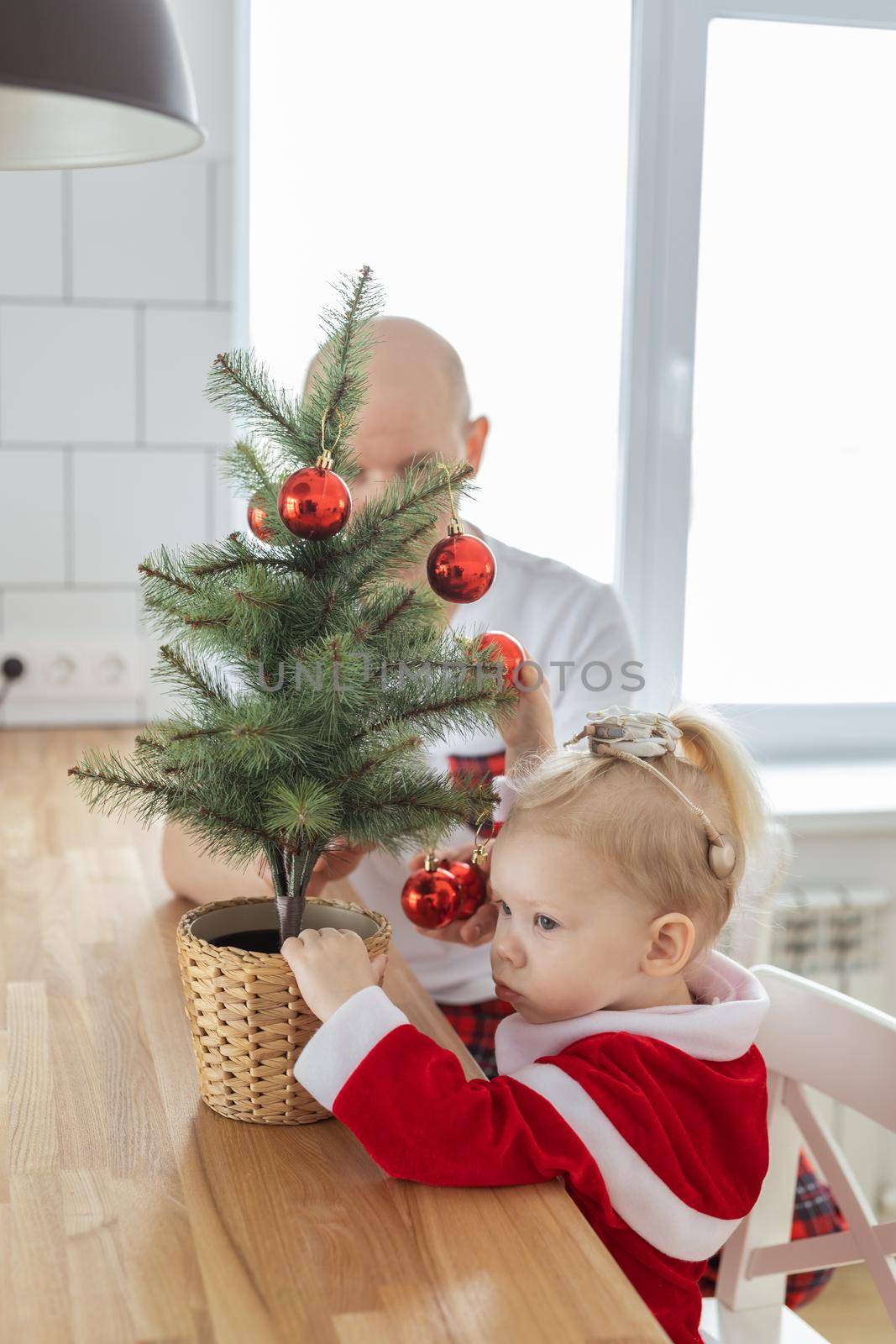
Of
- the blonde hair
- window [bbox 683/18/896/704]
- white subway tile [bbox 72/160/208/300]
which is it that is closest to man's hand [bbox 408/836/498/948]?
the blonde hair

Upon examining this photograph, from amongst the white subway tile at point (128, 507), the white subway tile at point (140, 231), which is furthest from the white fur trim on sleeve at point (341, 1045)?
the white subway tile at point (140, 231)

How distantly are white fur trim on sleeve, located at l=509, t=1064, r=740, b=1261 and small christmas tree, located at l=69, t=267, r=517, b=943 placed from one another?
17 centimetres

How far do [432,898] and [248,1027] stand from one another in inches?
8.5

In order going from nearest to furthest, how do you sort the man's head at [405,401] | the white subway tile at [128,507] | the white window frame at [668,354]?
the man's head at [405,401] < the white subway tile at [128,507] < the white window frame at [668,354]

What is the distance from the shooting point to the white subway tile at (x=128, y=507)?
81.9 inches

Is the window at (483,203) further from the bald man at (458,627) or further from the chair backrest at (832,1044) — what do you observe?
the chair backrest at (832,1044)

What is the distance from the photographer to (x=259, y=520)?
2.52ft

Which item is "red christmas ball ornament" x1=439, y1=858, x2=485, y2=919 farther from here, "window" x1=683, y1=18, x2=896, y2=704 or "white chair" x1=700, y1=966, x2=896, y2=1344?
"window" x1=683, y1=18, x2=896, y2=704

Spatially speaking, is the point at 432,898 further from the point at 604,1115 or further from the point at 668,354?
the point at 668,354

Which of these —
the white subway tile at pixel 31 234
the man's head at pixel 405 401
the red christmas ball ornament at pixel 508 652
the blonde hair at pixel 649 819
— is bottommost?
the blonde hair at pixel 649 819

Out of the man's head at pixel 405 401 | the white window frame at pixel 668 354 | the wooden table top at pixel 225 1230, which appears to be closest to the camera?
the wooden table top at pixel 225 1230

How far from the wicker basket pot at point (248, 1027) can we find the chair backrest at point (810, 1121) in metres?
0.41

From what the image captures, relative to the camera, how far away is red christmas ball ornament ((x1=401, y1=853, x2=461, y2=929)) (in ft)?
3.05

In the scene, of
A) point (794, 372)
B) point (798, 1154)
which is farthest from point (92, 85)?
point (794, 372)
